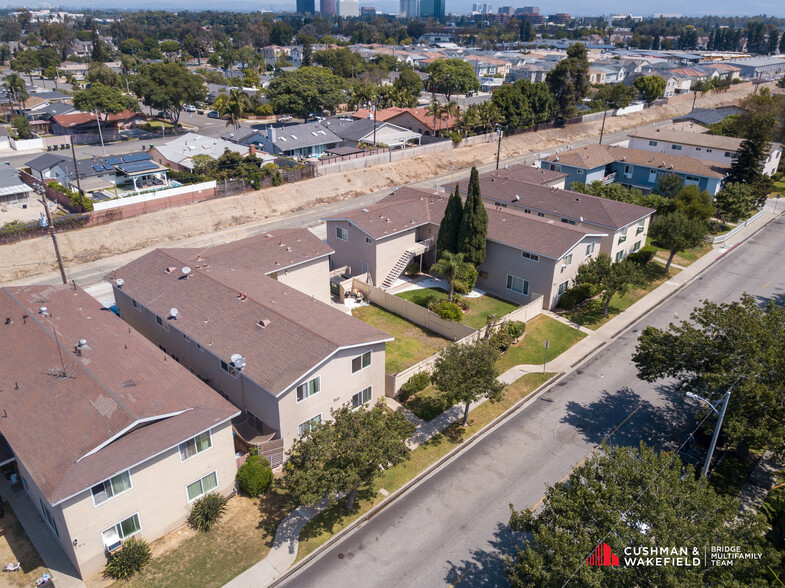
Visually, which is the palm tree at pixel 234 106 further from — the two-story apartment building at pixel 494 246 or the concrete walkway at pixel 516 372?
the concrete walkway at pixel 516 372

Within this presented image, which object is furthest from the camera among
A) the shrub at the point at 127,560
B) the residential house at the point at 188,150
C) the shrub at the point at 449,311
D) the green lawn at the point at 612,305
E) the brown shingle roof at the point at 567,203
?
the residential house at the point at 188,150

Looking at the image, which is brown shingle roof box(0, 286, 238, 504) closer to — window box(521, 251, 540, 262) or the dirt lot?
the dirt lot

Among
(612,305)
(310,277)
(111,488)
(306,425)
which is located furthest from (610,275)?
(111,488)

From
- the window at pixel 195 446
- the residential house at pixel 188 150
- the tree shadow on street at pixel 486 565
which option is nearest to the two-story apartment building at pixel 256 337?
the window at pixel 195 446

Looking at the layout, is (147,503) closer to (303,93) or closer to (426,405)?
(426,405)

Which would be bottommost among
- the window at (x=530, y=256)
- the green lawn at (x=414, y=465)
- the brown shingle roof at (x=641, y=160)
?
the green lawn at (x=414, y=465)

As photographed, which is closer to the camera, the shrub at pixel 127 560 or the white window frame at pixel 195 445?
the shrub at pixel 127 560
